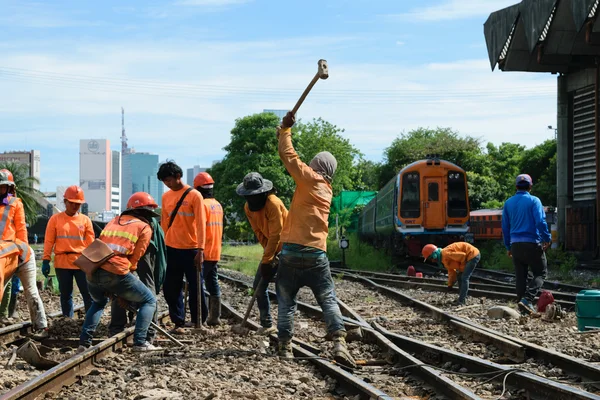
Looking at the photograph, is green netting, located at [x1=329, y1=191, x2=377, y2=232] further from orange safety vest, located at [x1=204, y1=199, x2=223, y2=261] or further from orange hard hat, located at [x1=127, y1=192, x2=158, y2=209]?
orange hard hat, located at [x1=127, y1=192, x2=158, y2=209]

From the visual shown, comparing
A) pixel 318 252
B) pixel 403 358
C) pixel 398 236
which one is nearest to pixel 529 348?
pixel 403 358

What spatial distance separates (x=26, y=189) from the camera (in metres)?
67.9

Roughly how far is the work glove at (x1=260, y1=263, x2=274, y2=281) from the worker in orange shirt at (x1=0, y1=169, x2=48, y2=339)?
2533 mm

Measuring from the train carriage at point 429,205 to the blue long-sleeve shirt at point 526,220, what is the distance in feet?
46.7

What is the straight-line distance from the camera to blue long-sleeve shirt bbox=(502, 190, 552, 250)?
11078mm

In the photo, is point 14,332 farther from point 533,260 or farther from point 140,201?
point 533,260

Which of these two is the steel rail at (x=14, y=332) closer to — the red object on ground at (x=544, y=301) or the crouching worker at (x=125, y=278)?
the crouching worker at (x=125, y=278)

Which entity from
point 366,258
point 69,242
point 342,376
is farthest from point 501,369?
point 366,258

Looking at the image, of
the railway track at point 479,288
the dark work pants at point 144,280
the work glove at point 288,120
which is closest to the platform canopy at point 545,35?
the railway track at point 479,288

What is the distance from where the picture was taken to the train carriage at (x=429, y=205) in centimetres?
2578

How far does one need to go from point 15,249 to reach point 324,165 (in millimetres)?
3469

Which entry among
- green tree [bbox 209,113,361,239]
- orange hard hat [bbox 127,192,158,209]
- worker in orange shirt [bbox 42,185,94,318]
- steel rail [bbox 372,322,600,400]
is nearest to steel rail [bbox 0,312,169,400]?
orange hard hat [bbox 127,192,158,209]

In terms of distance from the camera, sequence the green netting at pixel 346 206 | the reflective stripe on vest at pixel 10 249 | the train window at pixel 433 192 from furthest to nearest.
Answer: the green netting at pixel 346 206
the train window at pixel 433 192
the reflective stripe on vest at pixel 10 249

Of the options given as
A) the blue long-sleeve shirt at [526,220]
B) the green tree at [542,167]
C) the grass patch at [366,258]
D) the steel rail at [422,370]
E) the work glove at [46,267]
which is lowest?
the grass patch at [366,258]
